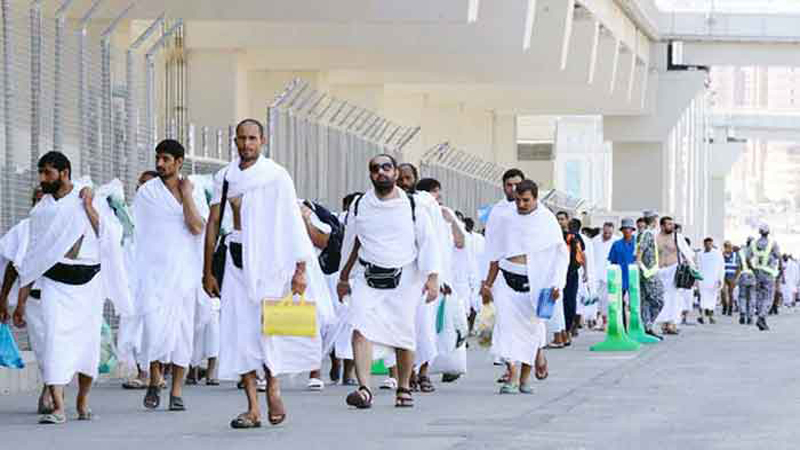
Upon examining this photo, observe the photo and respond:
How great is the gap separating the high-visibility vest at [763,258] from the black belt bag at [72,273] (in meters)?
20.5

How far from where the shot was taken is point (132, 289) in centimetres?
1424

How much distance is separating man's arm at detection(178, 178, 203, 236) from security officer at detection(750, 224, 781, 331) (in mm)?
19084

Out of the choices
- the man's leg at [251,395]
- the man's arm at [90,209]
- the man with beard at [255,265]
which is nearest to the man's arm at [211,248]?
the man with beard at [255,265]

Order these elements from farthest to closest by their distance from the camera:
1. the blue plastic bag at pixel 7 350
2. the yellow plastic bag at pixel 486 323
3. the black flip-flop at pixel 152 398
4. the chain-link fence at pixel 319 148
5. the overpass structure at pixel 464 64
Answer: the overpass structure at pixel 464 64
the chain-link fence at pixel 319 148
the yellow plastic bag at pixel 486 323
the black flip-flop at pixel 152 398
the blue plastic bag at pixel 7 350

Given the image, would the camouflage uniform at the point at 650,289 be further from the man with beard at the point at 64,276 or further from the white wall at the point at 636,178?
the white wall at the point at 636,178

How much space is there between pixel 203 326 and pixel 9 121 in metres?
2.39

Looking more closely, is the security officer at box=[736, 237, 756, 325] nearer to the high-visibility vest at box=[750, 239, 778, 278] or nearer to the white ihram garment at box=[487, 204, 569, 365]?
the high-visibility vest at box=[750, 239, 778, 278]

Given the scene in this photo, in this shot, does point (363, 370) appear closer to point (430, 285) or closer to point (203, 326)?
point (430, 285)

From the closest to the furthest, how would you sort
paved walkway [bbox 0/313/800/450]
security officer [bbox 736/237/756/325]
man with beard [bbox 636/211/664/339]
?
paved walkway [bbox 0/313/800/450] < man with beard [bbox 636/211/664/339] < security officer [bbox 736/237/756/325]

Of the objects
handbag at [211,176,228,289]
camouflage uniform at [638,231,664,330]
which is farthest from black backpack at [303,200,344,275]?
camouflage uniform at [638,231,664,330]

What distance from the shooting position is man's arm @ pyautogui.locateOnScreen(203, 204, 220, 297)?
39.0ft

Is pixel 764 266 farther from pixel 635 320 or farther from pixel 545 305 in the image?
pixel 545 305

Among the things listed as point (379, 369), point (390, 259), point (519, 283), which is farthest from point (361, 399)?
point (379, 369)

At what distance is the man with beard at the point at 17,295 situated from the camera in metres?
12.7
